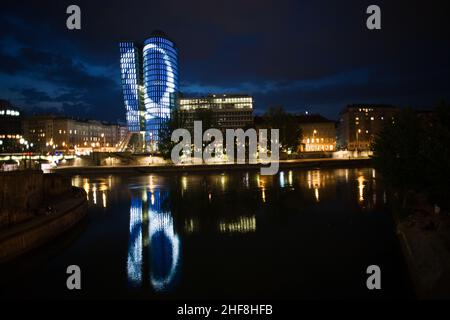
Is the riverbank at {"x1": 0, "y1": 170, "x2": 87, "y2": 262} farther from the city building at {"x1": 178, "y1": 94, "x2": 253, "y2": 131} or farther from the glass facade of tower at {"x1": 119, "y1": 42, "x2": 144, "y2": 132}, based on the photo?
the glass facade of tower at {"x1": 119, "y1": 42, "x2": 144, "y2": 132}

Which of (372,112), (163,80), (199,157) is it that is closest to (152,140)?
(163,80)

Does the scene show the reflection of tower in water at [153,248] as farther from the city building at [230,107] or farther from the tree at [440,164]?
the city building at [230,107]

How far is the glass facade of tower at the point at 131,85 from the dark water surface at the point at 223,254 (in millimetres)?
151772

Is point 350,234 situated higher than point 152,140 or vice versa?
point 152,140

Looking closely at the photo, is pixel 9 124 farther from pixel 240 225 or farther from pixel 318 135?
pixel 240 225

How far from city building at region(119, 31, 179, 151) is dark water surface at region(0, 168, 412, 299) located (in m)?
126

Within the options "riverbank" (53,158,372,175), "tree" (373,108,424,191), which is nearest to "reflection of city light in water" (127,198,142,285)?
"tree" (373,108,424,191)

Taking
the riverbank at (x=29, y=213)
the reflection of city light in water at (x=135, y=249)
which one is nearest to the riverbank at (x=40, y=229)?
the riverbank at (x=29, y=213)

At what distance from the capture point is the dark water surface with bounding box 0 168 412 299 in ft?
44.2

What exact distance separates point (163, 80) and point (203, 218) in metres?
143

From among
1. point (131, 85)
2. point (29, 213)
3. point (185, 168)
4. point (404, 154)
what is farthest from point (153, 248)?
point (131, 85)
